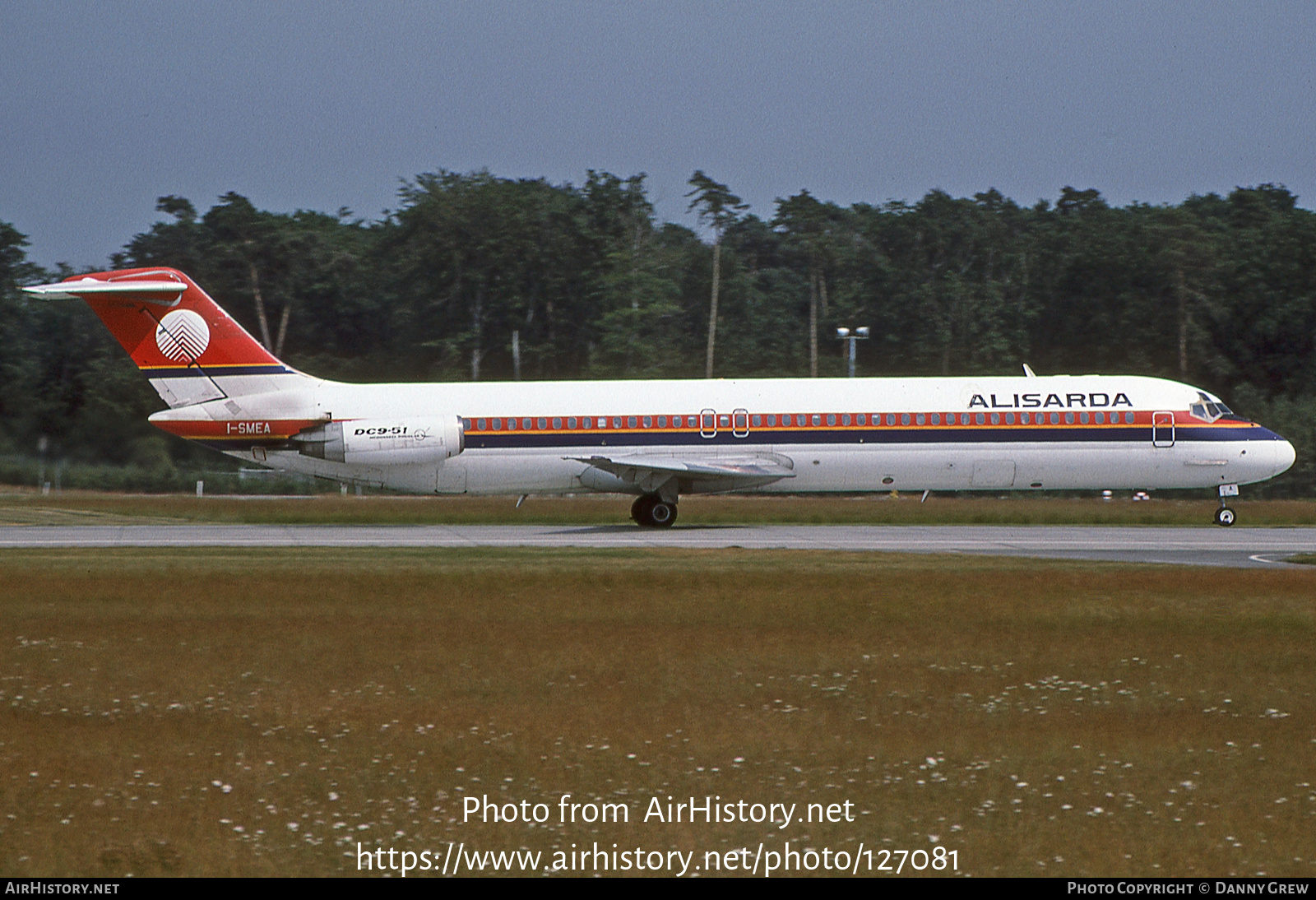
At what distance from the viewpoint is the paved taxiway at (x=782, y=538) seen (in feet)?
80.4

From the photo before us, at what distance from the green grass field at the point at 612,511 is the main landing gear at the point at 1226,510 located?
1.51 ft

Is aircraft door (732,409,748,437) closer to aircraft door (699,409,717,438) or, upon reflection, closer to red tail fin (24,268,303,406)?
aircraft door (699,409,717,438)

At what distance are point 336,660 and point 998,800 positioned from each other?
654 cm

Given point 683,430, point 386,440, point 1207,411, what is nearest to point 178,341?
point 386,440

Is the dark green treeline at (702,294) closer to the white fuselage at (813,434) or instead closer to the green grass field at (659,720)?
the white fuselage at (813,434)

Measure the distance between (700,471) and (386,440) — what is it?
22.8ft

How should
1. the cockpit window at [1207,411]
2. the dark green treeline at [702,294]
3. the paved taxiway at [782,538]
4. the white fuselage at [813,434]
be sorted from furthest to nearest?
the dark green treeline at [702,294], the cockpit window at [1207,411], the white fuselage at [813,434], the paved taxiway at [782,538]

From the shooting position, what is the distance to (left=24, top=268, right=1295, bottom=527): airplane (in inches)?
1217

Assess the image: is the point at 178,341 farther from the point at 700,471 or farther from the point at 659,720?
the point at 659,720

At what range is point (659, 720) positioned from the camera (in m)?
10.1

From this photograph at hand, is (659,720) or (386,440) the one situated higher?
(386,440)

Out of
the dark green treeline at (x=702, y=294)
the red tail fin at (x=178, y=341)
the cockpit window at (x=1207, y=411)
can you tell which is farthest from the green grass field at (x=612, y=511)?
the dark green treeline at (x=702, y=294)

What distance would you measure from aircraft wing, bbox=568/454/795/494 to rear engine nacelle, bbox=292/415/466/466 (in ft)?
9.02
